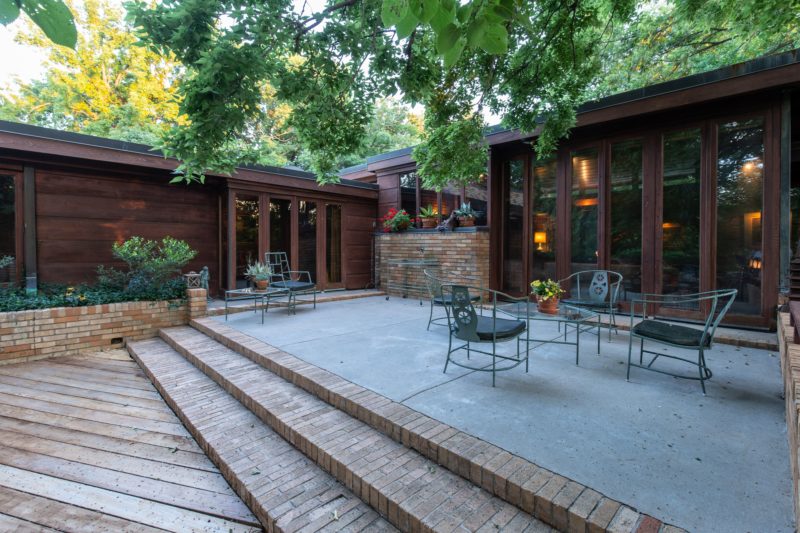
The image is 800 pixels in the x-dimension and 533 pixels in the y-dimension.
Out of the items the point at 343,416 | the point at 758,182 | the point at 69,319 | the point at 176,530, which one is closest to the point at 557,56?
the point at 758,182

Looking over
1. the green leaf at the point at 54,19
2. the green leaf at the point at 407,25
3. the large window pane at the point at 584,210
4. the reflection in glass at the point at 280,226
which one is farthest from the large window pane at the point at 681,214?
the reflection in glass at the point at 280,226

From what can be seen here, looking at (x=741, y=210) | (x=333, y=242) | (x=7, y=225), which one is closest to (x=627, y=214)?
(x=741, y=210)

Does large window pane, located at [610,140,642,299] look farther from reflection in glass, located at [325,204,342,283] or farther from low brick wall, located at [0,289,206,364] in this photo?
low brick wall, located at [0,289,206,364]

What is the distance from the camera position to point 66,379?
3.51m

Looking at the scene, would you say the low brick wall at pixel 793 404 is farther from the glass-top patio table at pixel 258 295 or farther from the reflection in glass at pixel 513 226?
the glass-top patio table at pixel 258 295

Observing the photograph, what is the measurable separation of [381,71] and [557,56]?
1899mm

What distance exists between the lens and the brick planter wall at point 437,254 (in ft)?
19.6

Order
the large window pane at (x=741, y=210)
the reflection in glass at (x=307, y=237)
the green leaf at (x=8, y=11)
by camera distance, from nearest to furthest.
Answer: the green leaf at (x=8, y=11), the large window pane at (x=741, y=210), the reflection in glass at (x=307, y=237)

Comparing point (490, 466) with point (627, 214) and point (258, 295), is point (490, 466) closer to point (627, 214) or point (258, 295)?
point (258, 295)

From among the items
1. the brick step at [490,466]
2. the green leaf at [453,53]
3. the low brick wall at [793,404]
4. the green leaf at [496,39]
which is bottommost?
the brick step at [490,466]

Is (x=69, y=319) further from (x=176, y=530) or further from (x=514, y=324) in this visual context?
(x=514, y=324)

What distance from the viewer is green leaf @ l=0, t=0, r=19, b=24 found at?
3.01 ft

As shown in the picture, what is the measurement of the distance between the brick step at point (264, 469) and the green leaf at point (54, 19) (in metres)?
1.92

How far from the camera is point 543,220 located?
5539 millimetres
